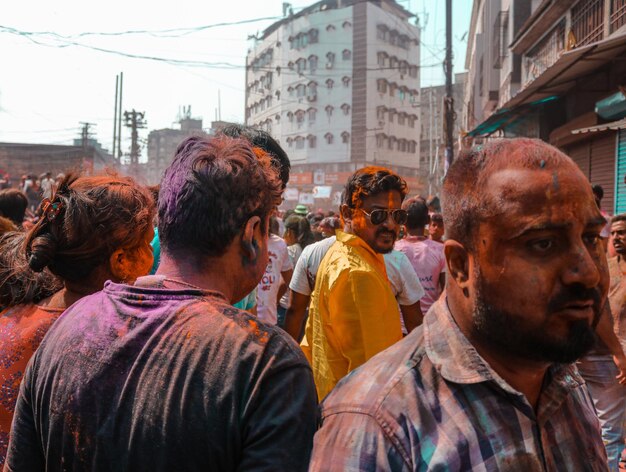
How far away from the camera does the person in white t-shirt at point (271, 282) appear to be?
527 cm

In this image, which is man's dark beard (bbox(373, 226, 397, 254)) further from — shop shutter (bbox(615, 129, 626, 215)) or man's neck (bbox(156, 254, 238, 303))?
shop shutter (bbox(615, 129, 626, 215))

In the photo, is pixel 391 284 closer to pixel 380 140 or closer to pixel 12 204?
pixel 12 204

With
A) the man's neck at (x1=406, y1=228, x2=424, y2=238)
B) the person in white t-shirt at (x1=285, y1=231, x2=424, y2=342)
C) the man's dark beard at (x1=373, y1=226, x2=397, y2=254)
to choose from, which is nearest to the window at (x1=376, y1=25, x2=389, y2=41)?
the man's neck at (x1=406, y1=228, x2=424, y2=238)

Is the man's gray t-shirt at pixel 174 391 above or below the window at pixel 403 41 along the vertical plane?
below

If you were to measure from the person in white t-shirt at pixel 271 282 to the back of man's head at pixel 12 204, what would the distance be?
7.38 feet

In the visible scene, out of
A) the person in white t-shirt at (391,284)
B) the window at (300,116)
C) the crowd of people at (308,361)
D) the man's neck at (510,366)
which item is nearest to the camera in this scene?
the crowd of people at (308,361)

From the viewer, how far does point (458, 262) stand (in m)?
1.35

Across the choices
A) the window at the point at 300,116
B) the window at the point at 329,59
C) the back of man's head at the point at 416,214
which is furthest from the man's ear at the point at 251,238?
the window at the point at 300,116

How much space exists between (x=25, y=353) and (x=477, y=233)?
1.56m

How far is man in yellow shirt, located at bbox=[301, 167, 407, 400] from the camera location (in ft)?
9.23

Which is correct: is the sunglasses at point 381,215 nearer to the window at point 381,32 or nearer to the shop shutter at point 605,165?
the shop shutter at point 605,165

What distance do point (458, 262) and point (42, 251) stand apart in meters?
1.42

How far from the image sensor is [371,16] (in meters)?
65.8

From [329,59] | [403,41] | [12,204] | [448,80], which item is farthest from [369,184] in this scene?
[403,41]
